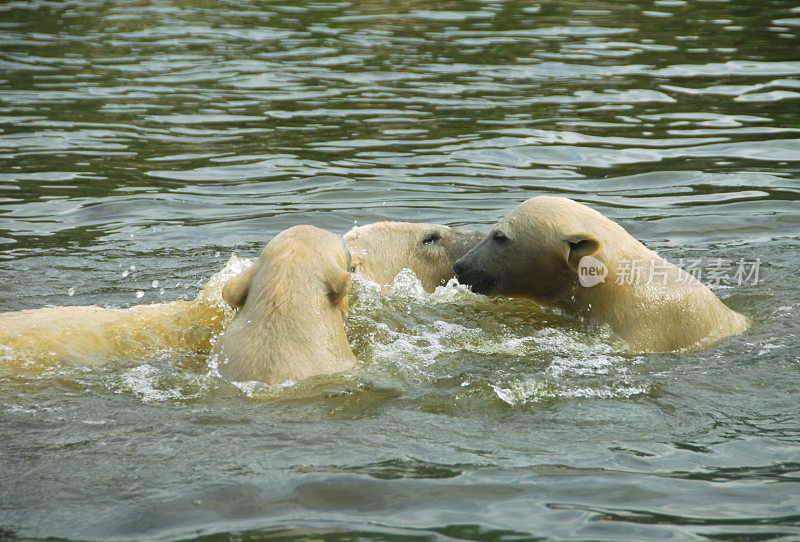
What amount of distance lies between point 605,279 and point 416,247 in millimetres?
1769

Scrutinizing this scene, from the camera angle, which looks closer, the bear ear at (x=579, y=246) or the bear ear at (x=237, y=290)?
the bear ear at (x=237, y=290)

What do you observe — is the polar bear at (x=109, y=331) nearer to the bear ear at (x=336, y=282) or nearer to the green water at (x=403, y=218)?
the green water at (x=403, y=218)

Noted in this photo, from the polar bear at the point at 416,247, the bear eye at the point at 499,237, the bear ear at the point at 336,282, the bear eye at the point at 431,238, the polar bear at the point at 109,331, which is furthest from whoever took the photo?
the bear eye at the point at 431,238

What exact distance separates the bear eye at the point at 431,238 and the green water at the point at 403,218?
0.52 m

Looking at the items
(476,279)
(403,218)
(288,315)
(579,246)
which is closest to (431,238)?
(476,279)

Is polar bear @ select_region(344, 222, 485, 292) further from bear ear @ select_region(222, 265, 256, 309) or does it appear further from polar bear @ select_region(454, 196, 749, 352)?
bear ear @ select_region(222, 265, 256, 309)

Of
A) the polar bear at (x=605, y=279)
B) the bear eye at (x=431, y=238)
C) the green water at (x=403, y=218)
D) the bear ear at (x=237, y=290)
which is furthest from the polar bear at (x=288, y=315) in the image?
the bear eye at (x=431, y=238)

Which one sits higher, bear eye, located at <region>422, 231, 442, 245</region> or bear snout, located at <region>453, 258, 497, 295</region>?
bear eye, located at <region>422, 231, 442, 245</region>

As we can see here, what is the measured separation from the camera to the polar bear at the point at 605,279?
7.16 m

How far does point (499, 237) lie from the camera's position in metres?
7.68

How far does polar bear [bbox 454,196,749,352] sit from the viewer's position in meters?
7.16

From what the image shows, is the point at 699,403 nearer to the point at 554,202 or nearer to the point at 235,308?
the point at 554,202

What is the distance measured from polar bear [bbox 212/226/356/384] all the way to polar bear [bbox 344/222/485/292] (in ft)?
5.62

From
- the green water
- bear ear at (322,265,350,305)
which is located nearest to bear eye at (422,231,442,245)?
the green water
